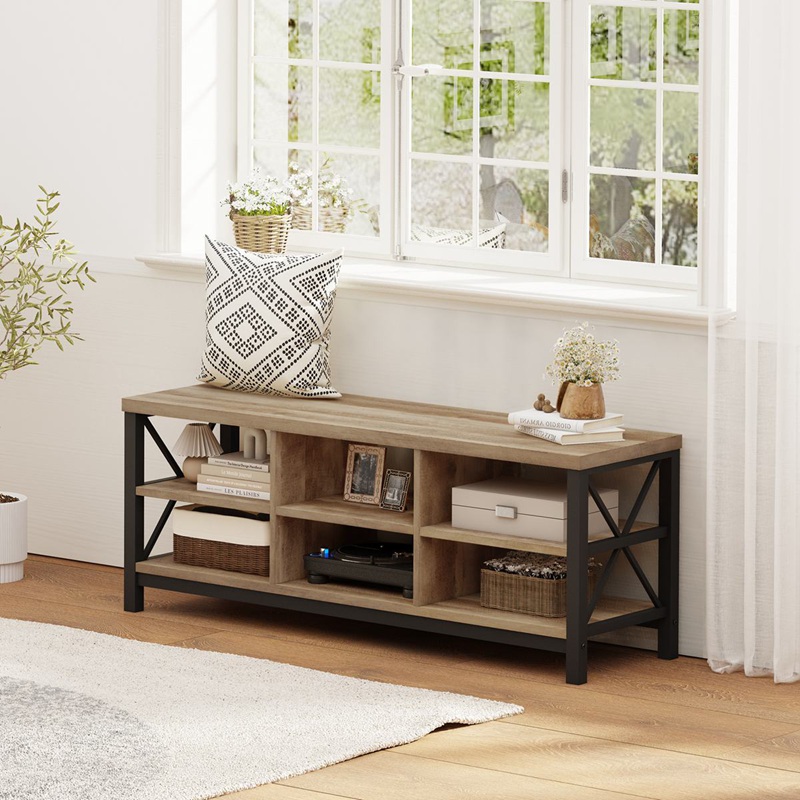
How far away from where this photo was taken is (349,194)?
5188 millimetres

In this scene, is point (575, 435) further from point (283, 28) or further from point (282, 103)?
point (283, 28)

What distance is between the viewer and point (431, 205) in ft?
16.6

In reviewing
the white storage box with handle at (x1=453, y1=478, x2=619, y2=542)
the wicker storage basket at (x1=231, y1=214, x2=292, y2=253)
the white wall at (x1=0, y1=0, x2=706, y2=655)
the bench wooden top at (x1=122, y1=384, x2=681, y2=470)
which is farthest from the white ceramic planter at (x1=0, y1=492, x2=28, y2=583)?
the white storage box with handle at (x1=453, y1=478, x2=619, y2=542)

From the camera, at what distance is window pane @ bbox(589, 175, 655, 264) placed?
470cm

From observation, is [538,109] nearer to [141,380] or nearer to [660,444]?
[660,444]

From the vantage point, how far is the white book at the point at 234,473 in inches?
184

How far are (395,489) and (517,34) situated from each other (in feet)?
4.29

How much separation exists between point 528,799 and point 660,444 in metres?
1.20

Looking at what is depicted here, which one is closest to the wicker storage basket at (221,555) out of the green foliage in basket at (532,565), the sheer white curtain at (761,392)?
the green foliage in basket at (532,565)

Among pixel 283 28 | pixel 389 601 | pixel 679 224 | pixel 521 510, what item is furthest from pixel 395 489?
pixel 283 28

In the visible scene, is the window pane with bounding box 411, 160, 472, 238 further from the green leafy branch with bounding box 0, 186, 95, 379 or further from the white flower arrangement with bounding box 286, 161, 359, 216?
the green leafy branch with bounding box 0, 186, 95, 379

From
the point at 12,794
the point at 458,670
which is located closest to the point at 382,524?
the point at 458,670

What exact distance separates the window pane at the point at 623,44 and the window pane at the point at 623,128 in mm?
47

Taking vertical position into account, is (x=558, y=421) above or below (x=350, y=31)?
below
